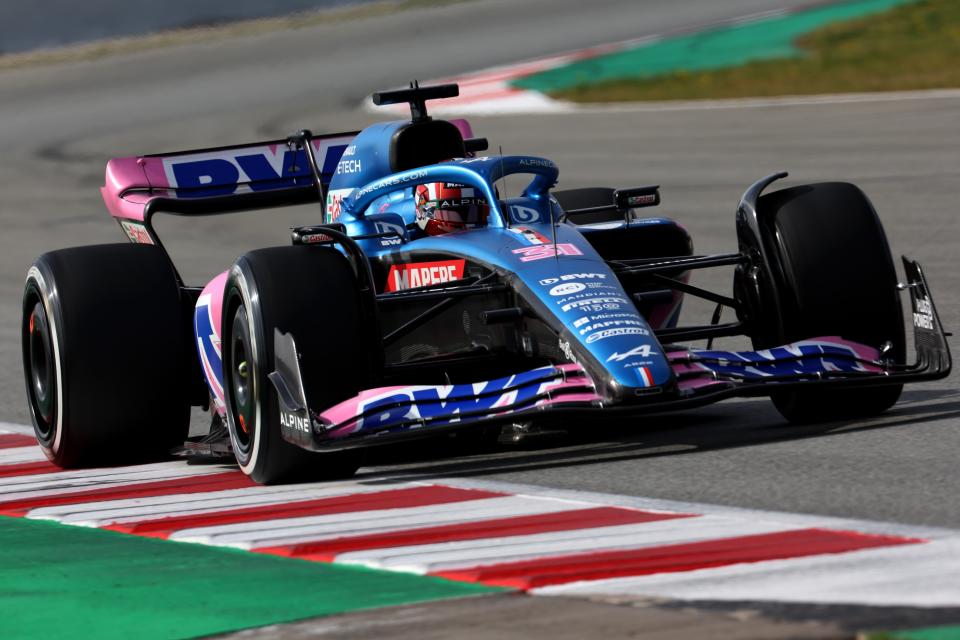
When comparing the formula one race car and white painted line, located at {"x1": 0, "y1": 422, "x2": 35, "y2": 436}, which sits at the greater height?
the formula one race car

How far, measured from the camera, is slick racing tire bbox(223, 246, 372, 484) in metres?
7.13

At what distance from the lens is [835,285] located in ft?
25.5

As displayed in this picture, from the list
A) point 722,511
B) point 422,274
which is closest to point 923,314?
point 422,274

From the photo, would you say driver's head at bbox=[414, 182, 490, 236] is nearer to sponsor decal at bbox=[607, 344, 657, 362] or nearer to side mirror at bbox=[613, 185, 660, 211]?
side mirror at bbox=[613, 185, 660, 211]

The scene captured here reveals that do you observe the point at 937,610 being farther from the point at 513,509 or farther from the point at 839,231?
the point at 839,231

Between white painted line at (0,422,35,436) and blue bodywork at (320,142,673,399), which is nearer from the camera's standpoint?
blue bodywork at (320,142,673,399)

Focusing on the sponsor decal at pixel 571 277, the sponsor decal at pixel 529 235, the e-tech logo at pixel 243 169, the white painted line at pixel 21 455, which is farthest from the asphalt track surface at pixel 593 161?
the e-tech logo at pixel 243 169

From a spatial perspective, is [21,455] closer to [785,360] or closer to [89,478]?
[89,478]

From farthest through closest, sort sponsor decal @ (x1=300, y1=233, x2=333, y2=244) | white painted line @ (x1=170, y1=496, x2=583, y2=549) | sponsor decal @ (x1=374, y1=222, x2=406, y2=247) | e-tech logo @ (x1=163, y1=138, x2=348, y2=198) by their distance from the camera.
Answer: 1. e-tech logo @ (x1=163, y1=138, x2=348, y2=198)
2. sponsor decal @ (x1=374, y1=222, x2=406, y2=247)
3. sponsor decal @ (x1=300, y1=233, x2=333, y2=244)
4. white painted line @ (x1=170, y1=496, x2=583, y2=549)

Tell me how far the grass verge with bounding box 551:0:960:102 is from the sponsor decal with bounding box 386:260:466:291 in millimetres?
15942

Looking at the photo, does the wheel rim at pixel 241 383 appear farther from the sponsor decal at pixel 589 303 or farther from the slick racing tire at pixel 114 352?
the sponsor decal at pixel 589 303

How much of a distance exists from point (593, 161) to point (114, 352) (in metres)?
12.5

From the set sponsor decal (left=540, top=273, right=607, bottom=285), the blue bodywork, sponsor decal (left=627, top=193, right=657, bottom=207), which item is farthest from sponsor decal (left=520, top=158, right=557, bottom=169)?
sponsor decal (left=540, top=273, right=607, bottom=285)

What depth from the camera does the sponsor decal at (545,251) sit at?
745cm
